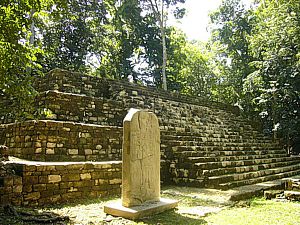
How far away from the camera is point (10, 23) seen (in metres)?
4.29

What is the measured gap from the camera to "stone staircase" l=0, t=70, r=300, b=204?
249 inches

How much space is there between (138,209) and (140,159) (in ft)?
2.76

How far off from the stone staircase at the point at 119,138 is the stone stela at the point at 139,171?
1464 millimetres

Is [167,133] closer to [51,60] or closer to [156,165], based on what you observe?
[156,165]

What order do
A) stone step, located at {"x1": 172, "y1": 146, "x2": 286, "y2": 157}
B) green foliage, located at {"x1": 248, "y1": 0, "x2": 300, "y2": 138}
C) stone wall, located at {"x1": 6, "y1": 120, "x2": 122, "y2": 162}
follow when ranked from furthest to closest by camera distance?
green foliage, located at {"x1": 248, "y1": 0, "x2": 300, "y2": 138} → stone step, located at {"x1": 172, "y1": 146, "x2": 286, "y2": 157} → stone wall, located at {"x1": 6, "y1": 120, "x2": 122, "y2": 162}

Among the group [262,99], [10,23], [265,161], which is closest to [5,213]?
[10,23]

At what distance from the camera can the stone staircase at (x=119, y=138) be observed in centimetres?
631

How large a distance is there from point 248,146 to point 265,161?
1313mm

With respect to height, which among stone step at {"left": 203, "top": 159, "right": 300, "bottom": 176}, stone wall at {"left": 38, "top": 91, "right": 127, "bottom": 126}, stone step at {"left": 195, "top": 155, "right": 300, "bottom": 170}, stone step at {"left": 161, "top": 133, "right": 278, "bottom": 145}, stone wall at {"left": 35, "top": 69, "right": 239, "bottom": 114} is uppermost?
stone wall at {"left": 35, "top": 69, "right": 239, "bottom": 114}

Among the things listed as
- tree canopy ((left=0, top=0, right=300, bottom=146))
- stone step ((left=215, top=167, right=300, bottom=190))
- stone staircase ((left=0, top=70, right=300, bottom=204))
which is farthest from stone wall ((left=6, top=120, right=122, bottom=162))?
tree canopy ((left=0, top=0, right=300, bottom=146))

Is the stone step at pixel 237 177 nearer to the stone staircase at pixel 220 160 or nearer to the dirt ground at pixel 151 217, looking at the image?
the stone staircase at pixel 220 160

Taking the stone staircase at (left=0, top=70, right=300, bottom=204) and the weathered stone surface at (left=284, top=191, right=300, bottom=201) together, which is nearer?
the weathered stone surface at (left=284, top=191, right=300, bottom=201)

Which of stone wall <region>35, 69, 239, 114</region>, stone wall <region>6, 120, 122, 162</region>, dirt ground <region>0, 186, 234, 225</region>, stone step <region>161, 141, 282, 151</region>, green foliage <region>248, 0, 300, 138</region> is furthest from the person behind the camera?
green foliage <region>248, 0, 300, 138</region>

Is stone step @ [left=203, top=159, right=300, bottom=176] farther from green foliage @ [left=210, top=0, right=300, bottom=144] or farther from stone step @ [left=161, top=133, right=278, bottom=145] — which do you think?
green foliage @ [left=210, top=0, right=300, bottom=144]
